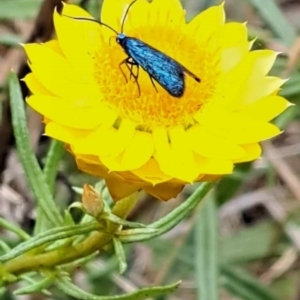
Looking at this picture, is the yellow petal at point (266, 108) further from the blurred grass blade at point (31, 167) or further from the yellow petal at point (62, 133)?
the blurred grass blade at point (31, 167)

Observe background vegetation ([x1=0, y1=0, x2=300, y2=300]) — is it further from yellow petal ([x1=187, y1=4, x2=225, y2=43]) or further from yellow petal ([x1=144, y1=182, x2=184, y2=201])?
yellow petal ([x1=144, y1=182, x2=184, y2=201])

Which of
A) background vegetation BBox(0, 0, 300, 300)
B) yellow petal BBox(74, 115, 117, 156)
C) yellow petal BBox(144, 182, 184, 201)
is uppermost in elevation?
yellow petal BBox(144, 182, 184, 201)

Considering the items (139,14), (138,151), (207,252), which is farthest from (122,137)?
(207,252)

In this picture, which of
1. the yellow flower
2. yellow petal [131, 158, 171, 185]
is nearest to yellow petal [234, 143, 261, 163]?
the yellow flower

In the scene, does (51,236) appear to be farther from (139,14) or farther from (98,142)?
(139,14)

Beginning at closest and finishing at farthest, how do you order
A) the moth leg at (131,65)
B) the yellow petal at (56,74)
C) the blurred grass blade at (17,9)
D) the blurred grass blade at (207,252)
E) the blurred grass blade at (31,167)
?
the yellow petal at (56,74) < the moth leg at (131,65) < the blurred grass blade at (31,167) < the blurred grass blade at (207,252) < the blurred grass blade at (17,9)

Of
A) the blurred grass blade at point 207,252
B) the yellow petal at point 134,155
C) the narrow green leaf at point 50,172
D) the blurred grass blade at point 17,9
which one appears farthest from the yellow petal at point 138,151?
the blurred grass blade at point 17,9

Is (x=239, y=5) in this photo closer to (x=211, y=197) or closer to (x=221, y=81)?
(x=211, y=197)
